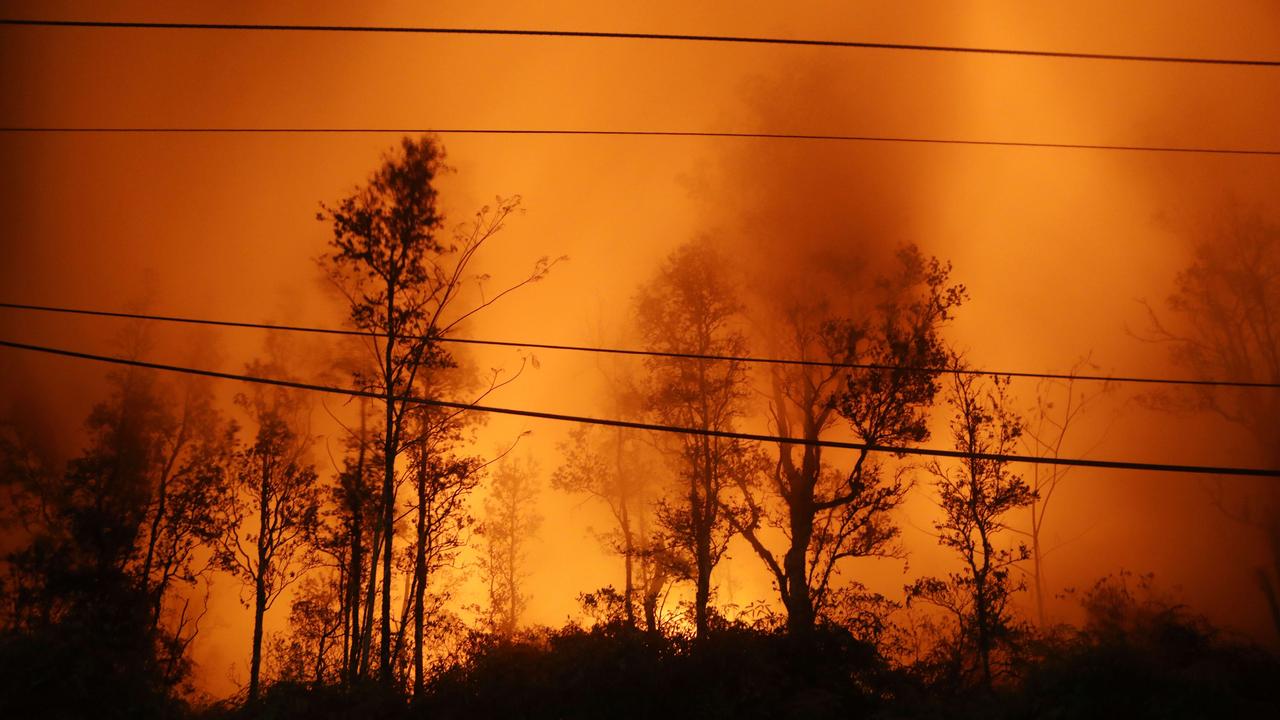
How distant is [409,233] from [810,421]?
14.1m

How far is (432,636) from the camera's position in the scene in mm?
23672

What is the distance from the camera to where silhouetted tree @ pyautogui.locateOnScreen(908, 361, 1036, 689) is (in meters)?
18.4

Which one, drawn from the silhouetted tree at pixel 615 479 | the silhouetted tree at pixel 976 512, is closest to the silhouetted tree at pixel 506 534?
the silhouetted tree at pixel 615 479

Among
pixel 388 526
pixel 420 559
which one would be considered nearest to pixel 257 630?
pixel 420 559

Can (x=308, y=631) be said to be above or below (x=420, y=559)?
below

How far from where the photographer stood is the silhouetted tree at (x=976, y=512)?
18391mm

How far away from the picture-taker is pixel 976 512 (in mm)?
18906

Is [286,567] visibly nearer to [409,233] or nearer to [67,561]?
[67,561]

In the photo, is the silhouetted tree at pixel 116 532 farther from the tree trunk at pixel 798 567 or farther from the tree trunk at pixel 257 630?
the tree trunk at pixel 798 567

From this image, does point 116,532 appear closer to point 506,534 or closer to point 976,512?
point 506,534

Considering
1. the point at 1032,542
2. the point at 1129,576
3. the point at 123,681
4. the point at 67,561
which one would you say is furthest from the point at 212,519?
the point at 1129,576

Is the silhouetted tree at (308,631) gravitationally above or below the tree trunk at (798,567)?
below

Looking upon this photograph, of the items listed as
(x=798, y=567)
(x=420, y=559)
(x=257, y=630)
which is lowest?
(x=257, y=630)

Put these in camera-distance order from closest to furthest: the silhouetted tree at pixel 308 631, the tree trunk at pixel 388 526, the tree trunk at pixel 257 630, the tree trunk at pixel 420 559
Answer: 1. the tree trunk at pixel 388 526
2. the tree trunk at pixel 420 559
3. the tree trunk at pixel 257 630
4. the silhouetted tree at pixel 308 631
